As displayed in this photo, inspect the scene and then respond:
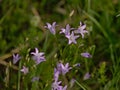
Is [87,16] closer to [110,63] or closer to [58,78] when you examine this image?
[110,63]

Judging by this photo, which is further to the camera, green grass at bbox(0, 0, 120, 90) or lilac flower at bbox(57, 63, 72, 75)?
green grass at bbox(0, 0, 120, 90)

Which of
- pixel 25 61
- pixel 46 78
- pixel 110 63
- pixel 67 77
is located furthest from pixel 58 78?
pixel 110 63

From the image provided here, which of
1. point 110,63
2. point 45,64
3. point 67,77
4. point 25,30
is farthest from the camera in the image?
point 25,30

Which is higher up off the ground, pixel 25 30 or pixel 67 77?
pixel 25 30

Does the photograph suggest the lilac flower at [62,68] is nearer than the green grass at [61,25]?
Yes

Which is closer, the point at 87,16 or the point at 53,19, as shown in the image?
the point at 87,16

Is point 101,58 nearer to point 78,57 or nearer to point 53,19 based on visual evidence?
point 53,19

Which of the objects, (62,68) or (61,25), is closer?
(62,68)

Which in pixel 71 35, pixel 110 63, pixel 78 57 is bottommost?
pixel 110 63

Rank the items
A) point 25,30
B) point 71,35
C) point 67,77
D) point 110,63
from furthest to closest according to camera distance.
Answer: point 25,30
point 110,63
point 67,77
point 71,35
